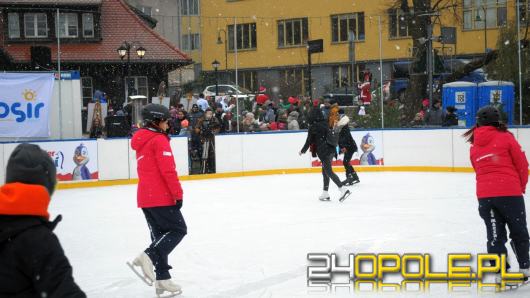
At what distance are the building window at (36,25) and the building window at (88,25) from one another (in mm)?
1657

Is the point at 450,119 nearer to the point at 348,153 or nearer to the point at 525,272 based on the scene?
the point at 348,153

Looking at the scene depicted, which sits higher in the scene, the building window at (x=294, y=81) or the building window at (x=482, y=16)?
the building window at (x=482, y=16)

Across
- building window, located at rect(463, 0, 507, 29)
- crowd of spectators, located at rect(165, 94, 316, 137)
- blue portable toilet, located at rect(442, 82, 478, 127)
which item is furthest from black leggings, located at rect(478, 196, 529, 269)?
building window, located at rect(463, 0, 507, 29)

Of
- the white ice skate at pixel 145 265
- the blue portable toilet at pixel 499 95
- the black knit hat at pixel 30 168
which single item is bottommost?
the white ice skate at pixel 145 265

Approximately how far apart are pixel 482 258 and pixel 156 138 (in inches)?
110

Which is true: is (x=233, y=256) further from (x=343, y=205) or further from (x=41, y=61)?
(x=41, y=61)

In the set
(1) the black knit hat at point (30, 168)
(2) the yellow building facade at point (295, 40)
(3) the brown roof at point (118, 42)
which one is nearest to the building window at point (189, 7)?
(2) the yellow building facade at point (295, 40)

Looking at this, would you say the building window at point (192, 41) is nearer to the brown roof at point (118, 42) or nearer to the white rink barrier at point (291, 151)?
the brown roof at point (118, 42)

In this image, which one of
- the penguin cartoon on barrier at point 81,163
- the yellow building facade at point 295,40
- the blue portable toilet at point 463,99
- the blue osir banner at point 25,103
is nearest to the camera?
the penguin cartoon on barrier at point 81,163

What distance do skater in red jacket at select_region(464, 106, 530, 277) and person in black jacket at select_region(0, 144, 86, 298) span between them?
4418mm

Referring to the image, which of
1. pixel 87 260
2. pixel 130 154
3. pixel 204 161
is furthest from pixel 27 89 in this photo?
pixel 87 260

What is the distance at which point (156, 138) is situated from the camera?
274 inches

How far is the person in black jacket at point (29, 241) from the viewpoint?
2.91 meters

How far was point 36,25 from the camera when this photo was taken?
32938 millimetres
